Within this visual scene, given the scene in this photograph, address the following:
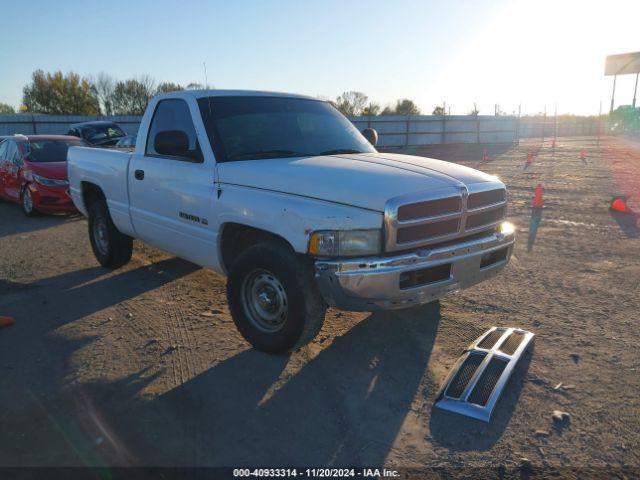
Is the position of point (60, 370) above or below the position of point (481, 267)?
below

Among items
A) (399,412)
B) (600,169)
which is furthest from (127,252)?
(600,169)

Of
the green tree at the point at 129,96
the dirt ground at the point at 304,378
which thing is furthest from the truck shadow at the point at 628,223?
the green tree at the point at 129,96

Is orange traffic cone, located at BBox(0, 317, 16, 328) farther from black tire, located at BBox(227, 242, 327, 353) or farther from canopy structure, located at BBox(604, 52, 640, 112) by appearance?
canopy structure, located at BBox(604, 52, 640, 112)

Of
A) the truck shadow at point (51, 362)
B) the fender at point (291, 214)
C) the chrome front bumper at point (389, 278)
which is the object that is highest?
the fender at point (291, 214)

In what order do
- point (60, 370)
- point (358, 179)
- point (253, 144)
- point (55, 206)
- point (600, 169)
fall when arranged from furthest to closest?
point (600, 169) < point (55, 206) < point (253, 144) < point (60, 370) < point (358, 179)

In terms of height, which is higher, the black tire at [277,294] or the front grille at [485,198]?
the front grille at [485,198]

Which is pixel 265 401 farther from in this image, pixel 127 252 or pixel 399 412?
pixel 127 252

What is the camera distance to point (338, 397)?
3275 mm

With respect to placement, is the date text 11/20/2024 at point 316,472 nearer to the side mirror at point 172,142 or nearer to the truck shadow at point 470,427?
the truck shadow at point 470,427

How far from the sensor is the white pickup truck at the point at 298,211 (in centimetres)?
325

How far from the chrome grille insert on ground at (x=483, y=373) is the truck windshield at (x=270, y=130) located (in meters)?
2.03

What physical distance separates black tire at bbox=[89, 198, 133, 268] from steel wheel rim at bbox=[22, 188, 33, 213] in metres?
4.45

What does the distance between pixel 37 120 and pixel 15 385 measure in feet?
84.6

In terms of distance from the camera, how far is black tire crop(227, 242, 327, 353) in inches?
135
